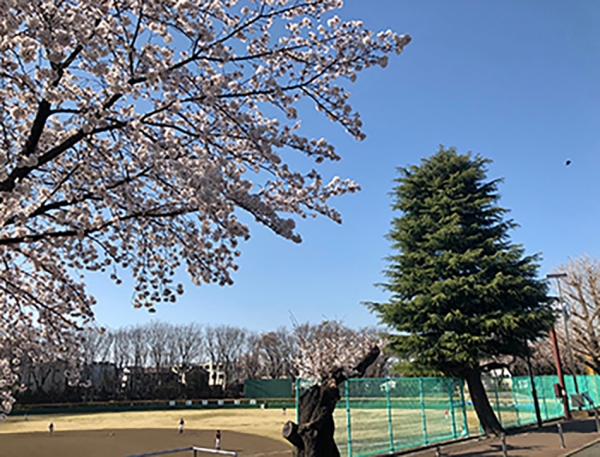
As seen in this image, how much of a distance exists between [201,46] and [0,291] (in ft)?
15.7

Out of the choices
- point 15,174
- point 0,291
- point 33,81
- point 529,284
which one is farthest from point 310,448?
point 529,284

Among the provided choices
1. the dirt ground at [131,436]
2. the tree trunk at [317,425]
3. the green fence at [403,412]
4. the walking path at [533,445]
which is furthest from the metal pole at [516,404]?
the tree trunk at [317,425]

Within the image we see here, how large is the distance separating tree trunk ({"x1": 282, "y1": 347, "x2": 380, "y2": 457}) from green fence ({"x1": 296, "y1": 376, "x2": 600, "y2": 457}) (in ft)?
8.06

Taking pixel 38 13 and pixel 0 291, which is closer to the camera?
pixel 38 13

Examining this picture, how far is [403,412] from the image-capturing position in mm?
12539

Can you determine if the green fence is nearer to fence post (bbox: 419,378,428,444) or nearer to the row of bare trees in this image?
fence post (bbox: 419,378,428,444)

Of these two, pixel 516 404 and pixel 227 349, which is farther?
pixel 227 349

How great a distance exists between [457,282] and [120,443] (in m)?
20.3

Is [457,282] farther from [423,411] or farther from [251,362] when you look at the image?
[251,362]

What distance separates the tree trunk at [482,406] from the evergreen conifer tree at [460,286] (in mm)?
32

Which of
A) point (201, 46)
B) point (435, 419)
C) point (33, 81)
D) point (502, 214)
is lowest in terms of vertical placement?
point (435, 419)

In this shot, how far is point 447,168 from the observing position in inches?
683

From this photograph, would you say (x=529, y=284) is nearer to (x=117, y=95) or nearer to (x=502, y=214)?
(x=502, y=214)

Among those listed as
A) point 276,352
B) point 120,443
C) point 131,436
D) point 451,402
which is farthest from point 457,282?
point 276,352
